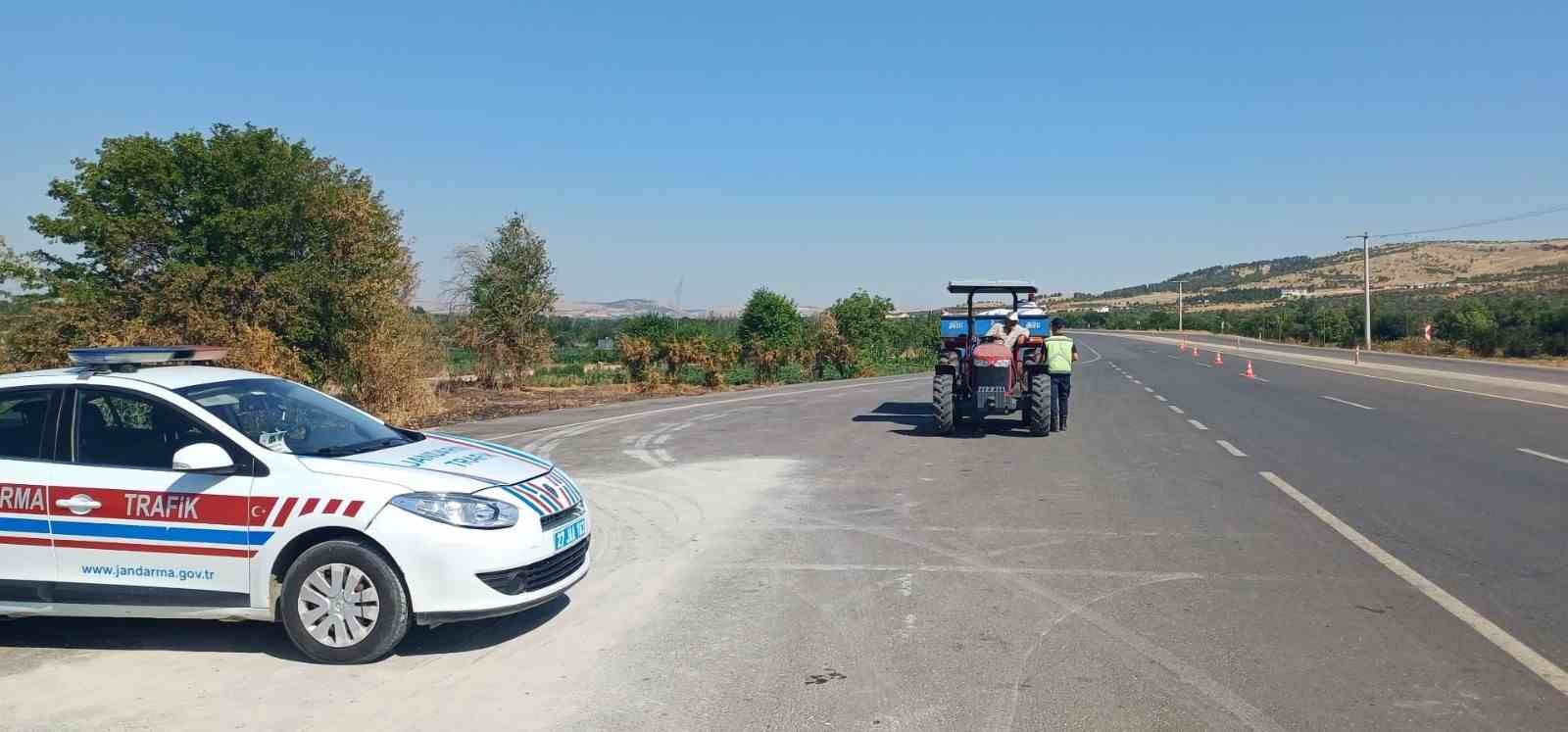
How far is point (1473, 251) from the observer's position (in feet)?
521

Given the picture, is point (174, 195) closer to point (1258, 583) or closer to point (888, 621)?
point (888, 621)

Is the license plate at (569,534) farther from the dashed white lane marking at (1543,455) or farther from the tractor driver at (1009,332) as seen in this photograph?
the dashed white lane marking at (1543,455)

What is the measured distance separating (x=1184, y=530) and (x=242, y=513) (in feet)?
23.8

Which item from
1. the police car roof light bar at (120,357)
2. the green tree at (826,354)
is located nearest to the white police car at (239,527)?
the police car roof light bar at (120,357)

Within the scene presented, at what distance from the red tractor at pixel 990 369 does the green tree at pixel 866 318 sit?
33.0 m

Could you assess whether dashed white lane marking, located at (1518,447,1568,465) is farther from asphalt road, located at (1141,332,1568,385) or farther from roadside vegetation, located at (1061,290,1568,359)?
roadside vegetation, located at (1061,290,1568,359)

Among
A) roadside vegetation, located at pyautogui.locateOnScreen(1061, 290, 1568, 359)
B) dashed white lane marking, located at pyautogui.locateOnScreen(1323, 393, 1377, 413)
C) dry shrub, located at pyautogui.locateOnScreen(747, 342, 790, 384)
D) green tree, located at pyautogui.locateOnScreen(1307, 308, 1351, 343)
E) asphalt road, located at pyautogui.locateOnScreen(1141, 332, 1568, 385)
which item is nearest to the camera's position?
dashed white lane marking, located at pyautogui.locateOnScreen(1323, 393, 1377, 413)

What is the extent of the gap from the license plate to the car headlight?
0.33 metres

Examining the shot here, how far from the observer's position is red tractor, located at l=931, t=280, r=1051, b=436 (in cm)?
1650

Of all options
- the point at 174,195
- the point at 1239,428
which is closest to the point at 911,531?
the point at 1239,428

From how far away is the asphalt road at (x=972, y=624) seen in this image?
507 cm

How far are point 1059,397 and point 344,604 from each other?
44.8 feet

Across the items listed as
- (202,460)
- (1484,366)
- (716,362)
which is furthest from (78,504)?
(1484,366)

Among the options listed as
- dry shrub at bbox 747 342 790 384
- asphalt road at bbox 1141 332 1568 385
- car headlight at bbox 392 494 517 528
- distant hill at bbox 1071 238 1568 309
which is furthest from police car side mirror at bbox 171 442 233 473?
distant hill at bbox 1071 238 1568 309
